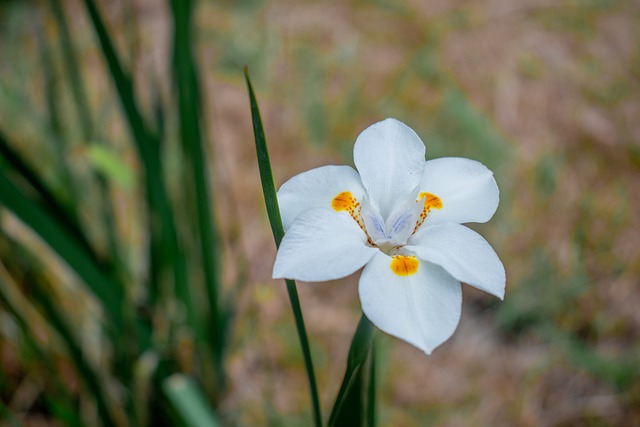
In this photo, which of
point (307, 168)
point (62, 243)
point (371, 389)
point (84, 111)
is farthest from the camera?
point (307, 168)

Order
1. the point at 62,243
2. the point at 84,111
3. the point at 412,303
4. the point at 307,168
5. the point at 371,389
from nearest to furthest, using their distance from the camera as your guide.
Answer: the point at 412,303, the point at 371,389, the point at 62,243, the point at 84,111, the point at 307,168

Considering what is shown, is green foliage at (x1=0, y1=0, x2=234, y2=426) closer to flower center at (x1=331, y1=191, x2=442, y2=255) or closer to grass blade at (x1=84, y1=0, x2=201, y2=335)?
grass blade at (x1=84, y1=0, x2=201, y2=335)

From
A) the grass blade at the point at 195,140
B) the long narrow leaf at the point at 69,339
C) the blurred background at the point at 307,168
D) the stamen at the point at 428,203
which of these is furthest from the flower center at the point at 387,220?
the long narrow leaf at the point at 69,339

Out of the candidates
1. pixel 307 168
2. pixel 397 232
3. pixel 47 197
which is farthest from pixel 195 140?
pixel 307 168

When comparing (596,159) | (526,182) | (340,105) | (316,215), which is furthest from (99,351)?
(596,159)

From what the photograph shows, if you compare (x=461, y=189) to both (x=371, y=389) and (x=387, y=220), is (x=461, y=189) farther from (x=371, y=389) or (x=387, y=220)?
(x=371, y=389)

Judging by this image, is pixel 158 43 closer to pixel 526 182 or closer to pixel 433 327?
pixel 526 182

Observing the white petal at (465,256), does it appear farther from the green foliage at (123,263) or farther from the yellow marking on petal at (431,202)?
the green foliage at (123,263)
